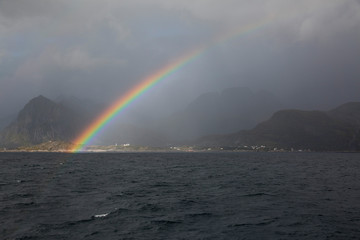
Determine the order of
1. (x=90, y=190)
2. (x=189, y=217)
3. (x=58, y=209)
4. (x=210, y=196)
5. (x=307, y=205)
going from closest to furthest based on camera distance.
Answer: (x=189, y=217) → (x=58, y=209) → (x=307, y=205) → (x=210, y=196) → (x=90, y=190)

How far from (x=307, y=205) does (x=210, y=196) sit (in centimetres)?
1593

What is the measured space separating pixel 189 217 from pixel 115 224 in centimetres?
923

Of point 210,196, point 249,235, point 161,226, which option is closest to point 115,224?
point 161,226

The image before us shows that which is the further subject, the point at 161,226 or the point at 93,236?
the point at 161,226

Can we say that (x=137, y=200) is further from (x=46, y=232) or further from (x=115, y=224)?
(x=46, y=232)

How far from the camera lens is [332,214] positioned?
4434 cm

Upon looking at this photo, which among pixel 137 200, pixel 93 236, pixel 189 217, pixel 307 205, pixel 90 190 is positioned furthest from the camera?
pixel 90 190

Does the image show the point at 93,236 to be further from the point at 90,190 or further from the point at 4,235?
the point at 90,190

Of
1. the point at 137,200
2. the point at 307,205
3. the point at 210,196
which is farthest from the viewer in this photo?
the point at 210,196

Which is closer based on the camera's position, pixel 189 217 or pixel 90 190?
pixel 189 217

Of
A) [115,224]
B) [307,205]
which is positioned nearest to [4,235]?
[115,224]

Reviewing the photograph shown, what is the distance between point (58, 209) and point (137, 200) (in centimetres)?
1293

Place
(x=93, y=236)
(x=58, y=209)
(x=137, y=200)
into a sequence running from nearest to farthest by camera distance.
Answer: (x=93, y=236) < (x=58, y=209) < (x=137, y=200)

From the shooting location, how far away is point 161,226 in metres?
37.8
